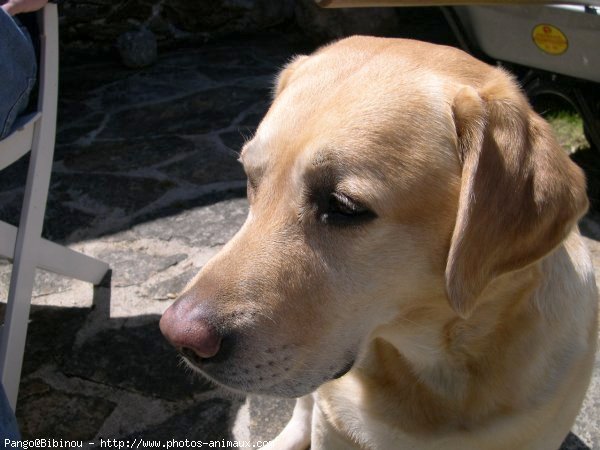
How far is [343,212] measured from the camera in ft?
5.37

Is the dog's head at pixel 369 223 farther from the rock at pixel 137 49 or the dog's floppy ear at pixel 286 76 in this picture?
the rock at pixel 137 49

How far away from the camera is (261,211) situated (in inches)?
68.9

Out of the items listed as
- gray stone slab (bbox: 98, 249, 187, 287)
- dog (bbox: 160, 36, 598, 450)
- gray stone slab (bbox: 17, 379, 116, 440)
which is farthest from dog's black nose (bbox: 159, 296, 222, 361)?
gray stone slab (bbox: 98, 249, 187, 287)

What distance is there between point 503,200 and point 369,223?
0.33 metres

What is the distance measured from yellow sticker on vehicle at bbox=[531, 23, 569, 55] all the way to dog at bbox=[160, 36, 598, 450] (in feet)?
6.46

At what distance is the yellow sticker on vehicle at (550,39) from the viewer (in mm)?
3492

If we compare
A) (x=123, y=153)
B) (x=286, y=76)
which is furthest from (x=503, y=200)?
(x=123, y=153)

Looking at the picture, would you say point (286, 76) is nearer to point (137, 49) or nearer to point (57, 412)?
point (57, 412)

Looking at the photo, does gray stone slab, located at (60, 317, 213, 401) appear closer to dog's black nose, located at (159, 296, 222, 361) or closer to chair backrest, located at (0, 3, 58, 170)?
chair backrest, located at (0, 3, 58, 170)

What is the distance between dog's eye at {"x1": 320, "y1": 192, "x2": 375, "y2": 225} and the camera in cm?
161

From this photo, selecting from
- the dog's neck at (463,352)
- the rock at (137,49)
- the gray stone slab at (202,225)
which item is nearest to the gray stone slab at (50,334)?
the gray stone slab at (202,225)

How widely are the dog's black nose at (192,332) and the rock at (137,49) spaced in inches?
228

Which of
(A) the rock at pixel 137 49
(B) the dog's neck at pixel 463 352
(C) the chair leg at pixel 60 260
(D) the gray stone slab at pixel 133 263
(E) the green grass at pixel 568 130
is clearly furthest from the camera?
(A) the rock at pixel 137 49

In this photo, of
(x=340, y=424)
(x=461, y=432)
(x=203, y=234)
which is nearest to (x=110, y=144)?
(x=203, y=234)
